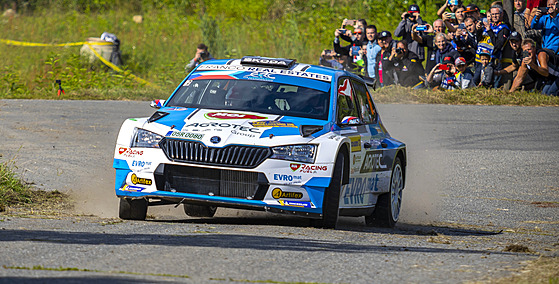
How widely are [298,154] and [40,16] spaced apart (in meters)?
29.4

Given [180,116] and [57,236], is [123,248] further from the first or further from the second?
[180,116]

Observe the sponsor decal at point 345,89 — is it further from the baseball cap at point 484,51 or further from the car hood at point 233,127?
the baseball cap at point 484,51

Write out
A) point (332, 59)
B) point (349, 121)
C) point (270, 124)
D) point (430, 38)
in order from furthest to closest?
1. point (332, 59)
2. point (430, 38)
3. point (349, 121)
4. point (270, 124)

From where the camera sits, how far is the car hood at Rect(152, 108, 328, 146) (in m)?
7.55

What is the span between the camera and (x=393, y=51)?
783 inches

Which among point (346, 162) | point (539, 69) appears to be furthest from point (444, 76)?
point (346, 162)

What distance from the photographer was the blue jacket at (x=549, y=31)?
731 inches

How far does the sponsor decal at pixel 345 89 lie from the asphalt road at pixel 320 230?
1.36 metres

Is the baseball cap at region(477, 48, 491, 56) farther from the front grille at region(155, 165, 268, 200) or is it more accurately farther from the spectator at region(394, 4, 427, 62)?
the front grille at region(155, 165, 268, 200)

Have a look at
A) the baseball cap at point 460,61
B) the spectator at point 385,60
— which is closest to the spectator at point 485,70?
the baseball cap at point 460,61

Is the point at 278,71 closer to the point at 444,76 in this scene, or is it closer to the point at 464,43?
the point at 464,43

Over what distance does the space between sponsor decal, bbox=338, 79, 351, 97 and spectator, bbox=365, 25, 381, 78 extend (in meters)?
A: 11.0

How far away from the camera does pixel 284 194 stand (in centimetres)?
752

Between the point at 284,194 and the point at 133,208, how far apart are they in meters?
1.45
